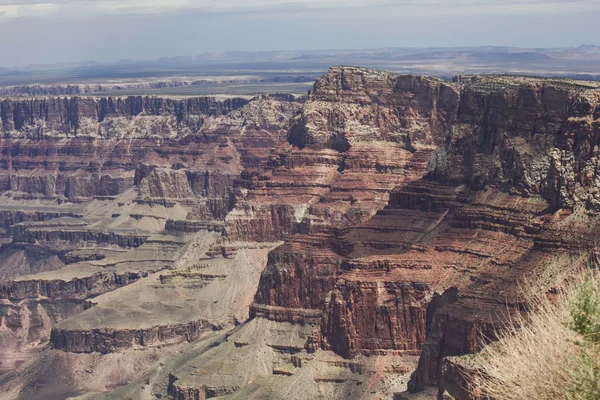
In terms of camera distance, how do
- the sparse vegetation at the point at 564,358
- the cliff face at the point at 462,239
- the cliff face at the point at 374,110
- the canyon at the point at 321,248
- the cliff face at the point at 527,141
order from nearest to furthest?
the sparse vegetation at the point at 564,358
the cliff face at the point at 462,239
the cliff face at the point at 527,141
the canyon at the point at 321,248
the cliff face at the point at 374,110

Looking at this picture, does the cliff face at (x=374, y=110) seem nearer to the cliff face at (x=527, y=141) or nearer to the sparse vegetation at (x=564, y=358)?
the cliff face at (x=527, y=141)

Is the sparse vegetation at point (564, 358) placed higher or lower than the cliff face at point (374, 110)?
higher

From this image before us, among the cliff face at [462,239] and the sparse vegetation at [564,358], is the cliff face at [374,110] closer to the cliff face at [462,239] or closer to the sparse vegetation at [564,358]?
the cliff face at [462,239]

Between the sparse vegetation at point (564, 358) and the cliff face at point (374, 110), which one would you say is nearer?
the sparse vegetation at point (564, 358)

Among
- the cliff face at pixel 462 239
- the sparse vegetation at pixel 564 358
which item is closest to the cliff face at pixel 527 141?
the cliff face at pixel 462 239

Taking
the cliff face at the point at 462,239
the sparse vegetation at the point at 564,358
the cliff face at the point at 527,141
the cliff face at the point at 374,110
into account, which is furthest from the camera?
the cliff face at the point at 374,110

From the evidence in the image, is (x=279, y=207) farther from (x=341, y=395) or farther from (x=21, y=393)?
(x=341, y=395)

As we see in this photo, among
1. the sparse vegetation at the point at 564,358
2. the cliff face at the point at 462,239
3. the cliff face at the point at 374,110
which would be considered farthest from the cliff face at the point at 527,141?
the sparse vegetation at the point at 564,358

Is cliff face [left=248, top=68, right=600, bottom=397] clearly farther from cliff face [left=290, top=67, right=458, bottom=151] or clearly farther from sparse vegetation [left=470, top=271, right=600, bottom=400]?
sparse vegetation [left=470, top=271, right=600, bottom=400]

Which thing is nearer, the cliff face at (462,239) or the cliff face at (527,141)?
the cliff face at (462,239)

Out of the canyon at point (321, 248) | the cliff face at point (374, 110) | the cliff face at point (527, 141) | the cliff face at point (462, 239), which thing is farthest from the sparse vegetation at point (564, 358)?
the cliff face at point (374, 110)
